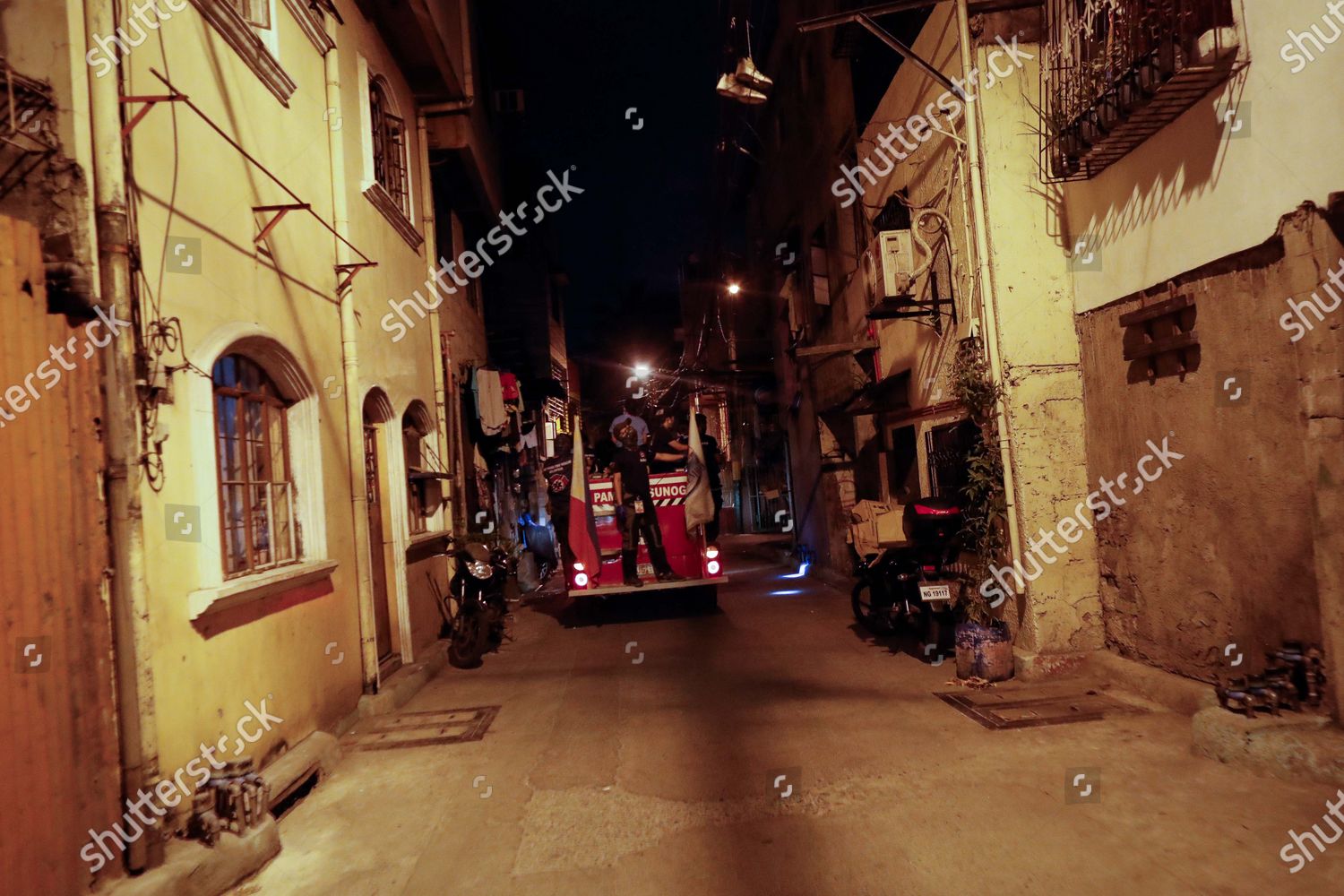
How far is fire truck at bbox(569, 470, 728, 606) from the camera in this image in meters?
11.5

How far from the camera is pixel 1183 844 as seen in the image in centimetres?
394

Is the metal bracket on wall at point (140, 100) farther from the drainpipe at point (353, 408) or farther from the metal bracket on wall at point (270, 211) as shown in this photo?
the drainpipe at point (353, 408)

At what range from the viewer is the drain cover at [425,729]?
6.57 metres

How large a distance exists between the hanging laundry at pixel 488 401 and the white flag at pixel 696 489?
4110 mm

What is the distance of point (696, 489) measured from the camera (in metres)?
11.4

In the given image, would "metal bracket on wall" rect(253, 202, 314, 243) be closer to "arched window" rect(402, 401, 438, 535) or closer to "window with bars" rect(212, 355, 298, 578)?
"window with bars" rect(212, 355, 298, 578)

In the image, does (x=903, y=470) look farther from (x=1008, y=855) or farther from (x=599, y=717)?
(x=1008, y=855)

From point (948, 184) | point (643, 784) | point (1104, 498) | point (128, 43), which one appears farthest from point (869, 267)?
point (128, 43)

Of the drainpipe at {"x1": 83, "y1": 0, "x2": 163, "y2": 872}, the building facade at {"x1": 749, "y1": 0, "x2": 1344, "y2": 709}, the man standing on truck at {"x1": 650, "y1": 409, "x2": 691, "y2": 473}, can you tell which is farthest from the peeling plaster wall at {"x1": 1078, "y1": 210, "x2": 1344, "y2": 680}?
the drainpipe at {"x1": 83, "y1": 0, "x2": 163, "y2": 872}

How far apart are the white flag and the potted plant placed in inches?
161

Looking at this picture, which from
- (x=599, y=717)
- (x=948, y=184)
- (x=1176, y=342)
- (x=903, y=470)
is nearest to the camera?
(x=1176, y=342)

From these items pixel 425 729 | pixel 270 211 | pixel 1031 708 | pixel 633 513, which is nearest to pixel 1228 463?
pixel 1031 708

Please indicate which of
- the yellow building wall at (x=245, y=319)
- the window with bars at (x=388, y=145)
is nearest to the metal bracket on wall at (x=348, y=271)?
the yellow building wall at (x=245, y=319)

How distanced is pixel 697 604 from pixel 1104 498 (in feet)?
23.6
